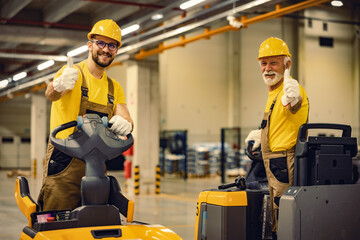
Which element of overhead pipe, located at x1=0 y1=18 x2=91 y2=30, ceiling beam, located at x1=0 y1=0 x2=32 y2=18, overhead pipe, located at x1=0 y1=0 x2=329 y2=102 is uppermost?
ceiling beam, located at x1=0 y1=0 x2=32 y2=18

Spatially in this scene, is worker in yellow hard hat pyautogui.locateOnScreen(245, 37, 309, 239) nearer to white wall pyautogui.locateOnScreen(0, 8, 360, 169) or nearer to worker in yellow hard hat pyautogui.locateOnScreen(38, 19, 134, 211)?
A: worker in yellow hard hat pyautogui.locateOnScreen(38, 19, 134, 211)

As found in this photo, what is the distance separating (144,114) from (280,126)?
519 inches

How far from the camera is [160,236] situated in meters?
3.46

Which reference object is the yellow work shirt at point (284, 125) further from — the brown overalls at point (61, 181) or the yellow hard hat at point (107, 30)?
the brown overalls at point (61, 181)

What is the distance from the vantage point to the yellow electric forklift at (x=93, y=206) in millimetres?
3383

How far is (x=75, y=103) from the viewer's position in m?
4.10

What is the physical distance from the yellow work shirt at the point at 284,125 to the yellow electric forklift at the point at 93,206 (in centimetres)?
126

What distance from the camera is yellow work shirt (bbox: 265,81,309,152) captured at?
4172mm

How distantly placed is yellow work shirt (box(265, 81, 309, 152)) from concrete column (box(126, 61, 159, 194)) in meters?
13.0

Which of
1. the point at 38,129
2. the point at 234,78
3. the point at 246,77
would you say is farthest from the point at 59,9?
the point at 234,78

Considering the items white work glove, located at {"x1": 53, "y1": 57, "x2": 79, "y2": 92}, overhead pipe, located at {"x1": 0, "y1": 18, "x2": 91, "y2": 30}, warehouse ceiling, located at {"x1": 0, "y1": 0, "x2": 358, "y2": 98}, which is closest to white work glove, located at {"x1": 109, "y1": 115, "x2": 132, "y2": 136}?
white work glove, located at {"x1": 53, "y1": 57, "x2": 79, "y2": 92}

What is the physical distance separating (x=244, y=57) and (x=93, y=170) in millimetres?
23817

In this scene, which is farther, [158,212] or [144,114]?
[144,114]

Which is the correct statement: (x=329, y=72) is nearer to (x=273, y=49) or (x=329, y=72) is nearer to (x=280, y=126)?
(x=273, y=49)
